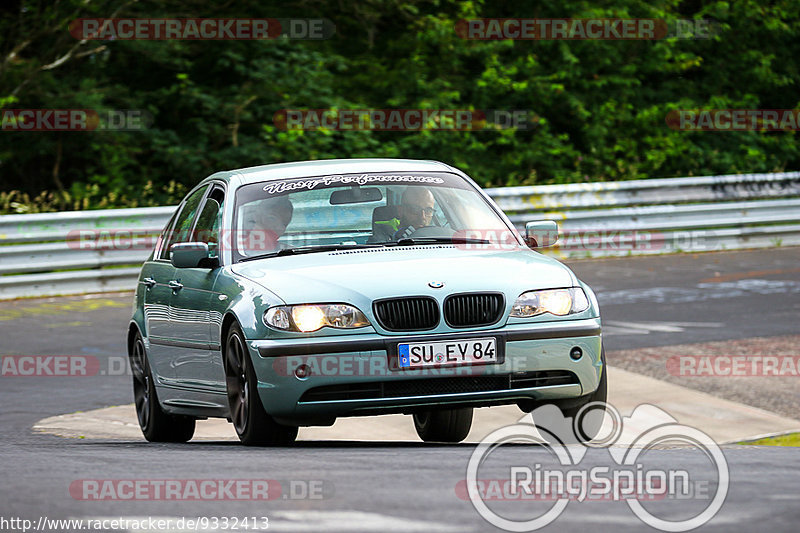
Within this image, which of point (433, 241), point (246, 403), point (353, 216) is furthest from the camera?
point (353, 216)

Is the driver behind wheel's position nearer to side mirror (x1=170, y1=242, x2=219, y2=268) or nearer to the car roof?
the car roof

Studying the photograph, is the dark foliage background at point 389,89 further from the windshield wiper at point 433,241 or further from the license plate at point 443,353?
the license plate at point 443,353

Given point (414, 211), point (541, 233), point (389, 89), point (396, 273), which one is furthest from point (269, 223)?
point (389, 89)

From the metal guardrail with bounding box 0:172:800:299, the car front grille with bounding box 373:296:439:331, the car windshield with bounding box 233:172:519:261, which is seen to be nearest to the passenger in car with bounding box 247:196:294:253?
the car windshield with bounding box 233:172:519:261

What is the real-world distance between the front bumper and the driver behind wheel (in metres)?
1.24

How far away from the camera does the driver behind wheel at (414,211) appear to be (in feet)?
27.2

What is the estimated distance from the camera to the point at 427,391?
282 inches

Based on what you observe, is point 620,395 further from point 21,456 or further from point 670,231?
point 670,231

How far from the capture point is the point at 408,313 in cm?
716

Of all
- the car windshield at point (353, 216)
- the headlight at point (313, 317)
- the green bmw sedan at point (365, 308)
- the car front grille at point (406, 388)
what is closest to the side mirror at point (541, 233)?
the green bmw sedan at point (365, 308)

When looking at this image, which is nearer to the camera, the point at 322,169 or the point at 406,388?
the point at 406,388

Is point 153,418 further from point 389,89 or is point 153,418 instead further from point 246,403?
point 389,89

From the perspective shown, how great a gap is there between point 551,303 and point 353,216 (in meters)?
1.48

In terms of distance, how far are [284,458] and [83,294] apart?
11.8 meters
